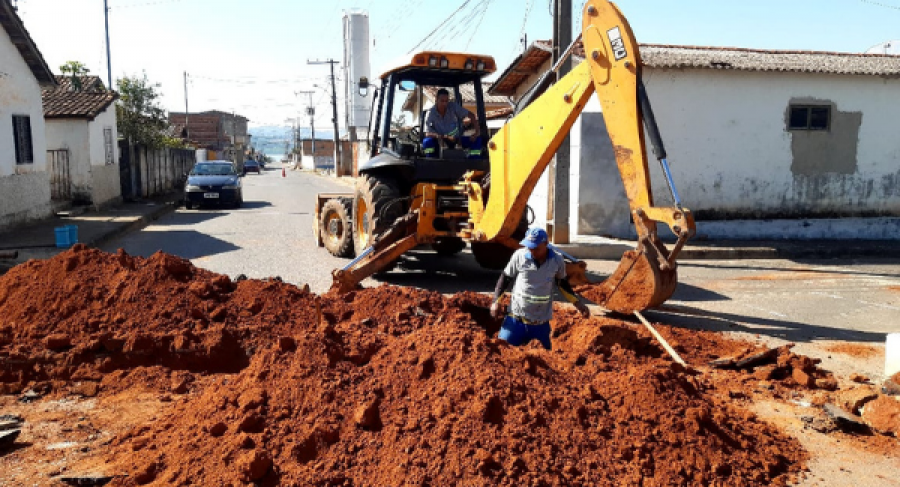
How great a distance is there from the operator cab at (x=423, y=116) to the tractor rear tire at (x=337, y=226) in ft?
4.16

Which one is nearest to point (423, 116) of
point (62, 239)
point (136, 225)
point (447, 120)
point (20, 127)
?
point (447, 120)

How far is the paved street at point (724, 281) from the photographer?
7.61 meters

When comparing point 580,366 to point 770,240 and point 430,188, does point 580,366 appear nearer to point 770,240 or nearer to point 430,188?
point 430,188

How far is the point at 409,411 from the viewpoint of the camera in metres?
4.25

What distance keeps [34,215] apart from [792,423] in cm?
1668

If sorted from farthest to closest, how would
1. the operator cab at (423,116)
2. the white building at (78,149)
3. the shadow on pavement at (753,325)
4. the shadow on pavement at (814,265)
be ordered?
1. the white building at (78,149)
2. the shadow on pavement at (814,265)
3. the operator cab at (423,116)
4. the shadow on pavement at (753,325)

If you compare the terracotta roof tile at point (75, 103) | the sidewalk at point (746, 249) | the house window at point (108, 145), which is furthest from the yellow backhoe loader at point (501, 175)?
the house window at point (108, 145)

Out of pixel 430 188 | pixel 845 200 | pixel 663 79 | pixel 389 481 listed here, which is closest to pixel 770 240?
pixel 845 200

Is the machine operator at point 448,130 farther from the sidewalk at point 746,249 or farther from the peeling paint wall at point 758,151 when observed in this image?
the peeling paint wall at point 758,151

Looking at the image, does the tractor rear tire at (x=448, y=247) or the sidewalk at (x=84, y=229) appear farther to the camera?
the sidewalk at (x=84, y=229)

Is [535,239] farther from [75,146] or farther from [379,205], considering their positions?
[75,146]

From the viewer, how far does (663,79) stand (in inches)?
548

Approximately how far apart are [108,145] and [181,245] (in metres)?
11.1

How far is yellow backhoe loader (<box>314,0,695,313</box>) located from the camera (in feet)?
21.7
